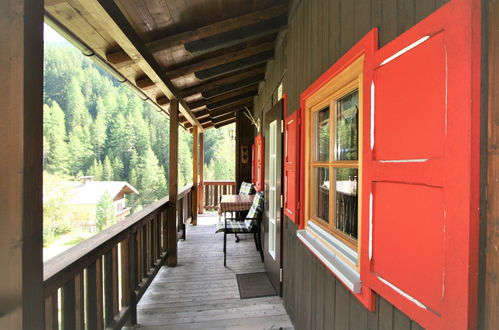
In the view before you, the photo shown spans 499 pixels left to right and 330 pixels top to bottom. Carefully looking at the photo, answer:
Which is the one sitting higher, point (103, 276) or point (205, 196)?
point (103, 276)

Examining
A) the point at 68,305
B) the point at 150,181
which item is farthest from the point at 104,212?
the point at 68,305

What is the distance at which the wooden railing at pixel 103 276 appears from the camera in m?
1.33

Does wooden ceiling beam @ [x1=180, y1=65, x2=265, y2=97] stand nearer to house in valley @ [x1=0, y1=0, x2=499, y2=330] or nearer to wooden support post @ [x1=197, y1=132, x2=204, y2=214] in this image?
house in valley @ [x1=0, y1=0, x2=499, y2=330]

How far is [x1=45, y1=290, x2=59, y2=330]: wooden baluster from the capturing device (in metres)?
1.23

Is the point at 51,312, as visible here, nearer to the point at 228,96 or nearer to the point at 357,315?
the point at 357,315

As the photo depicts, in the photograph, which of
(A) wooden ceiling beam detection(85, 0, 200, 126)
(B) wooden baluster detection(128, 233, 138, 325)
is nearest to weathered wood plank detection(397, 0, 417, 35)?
(A) wooden ceiling beam detection(85, 0, 200, 126)

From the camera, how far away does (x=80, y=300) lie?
1.50 m

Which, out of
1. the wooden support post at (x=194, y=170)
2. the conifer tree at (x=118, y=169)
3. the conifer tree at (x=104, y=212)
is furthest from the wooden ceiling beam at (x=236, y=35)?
the conifer tree at (x=118, y=169)

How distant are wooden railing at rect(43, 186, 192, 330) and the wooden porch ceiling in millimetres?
1467

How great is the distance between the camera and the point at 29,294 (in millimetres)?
867

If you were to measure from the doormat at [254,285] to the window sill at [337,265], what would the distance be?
1.37 m

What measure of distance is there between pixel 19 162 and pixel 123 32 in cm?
124

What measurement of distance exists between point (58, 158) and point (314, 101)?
2517 centimetres

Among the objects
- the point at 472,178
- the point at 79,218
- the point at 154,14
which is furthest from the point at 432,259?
the point at 79,218
